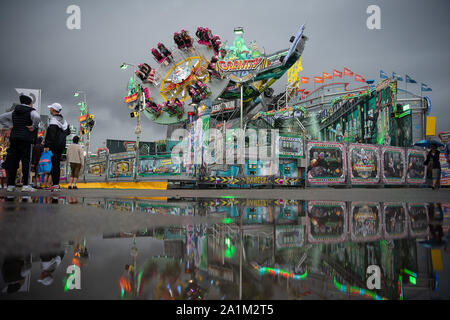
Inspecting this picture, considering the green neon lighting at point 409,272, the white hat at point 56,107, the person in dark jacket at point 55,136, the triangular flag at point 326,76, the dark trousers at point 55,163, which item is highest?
the triangular flag at point 326,76

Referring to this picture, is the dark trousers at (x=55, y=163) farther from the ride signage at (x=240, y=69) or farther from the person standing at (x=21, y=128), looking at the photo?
the ride signage at (x=240, y=69)

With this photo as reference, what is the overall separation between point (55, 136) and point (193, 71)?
16090mm

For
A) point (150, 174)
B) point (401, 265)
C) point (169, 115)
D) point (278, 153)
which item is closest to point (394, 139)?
point (278, 153)

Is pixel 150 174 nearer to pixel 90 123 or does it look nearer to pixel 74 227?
pixel 90 123

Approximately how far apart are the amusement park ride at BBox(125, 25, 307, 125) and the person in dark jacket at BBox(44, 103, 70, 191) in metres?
11.8

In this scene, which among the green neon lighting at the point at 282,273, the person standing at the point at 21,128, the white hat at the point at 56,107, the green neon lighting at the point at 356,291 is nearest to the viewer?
the green neon lighting at the point at 356,291

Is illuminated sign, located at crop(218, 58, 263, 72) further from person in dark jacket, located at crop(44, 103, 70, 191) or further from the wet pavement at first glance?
the wet pavement

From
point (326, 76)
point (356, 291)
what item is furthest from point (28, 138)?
point (326, 76)

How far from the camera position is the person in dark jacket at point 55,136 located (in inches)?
277

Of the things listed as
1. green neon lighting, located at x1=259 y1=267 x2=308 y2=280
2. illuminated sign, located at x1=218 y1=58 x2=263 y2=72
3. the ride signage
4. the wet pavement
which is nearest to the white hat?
the wet pavement

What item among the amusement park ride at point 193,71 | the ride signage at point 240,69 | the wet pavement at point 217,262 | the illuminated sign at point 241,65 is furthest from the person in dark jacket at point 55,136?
the illuminated sign at point 241,65

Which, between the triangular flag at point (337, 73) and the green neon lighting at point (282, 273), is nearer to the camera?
the green neon lighting at point (282, 273)

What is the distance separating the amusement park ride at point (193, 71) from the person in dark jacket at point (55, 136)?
1181 cm
